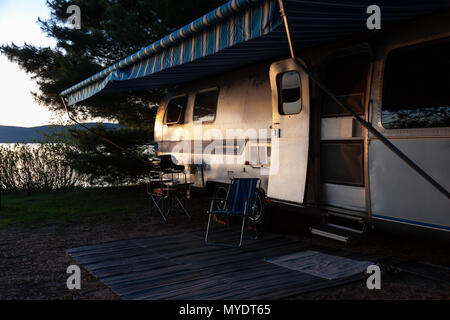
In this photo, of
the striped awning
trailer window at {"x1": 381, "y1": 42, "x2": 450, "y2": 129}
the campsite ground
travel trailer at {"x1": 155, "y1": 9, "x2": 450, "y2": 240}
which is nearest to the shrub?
the campsite ground

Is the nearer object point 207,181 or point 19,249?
point 19,249

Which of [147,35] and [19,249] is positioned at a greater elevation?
[147,35]

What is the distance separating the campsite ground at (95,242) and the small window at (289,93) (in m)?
1.64

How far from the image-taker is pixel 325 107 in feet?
15.9

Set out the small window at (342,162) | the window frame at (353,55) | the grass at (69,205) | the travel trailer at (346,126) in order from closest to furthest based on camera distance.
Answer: the travel trailer at (346,126) → the window frame at (353,55) → the small window at (342,162) → the grass at (69,205)

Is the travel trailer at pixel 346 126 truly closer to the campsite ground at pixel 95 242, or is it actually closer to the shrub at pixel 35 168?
the campsite ground at pixel 95 242

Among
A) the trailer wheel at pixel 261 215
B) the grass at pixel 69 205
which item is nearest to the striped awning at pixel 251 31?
the trailer wheel at pixel 261 215

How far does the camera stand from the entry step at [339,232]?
4.22 m

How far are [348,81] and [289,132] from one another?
0.90 metres
